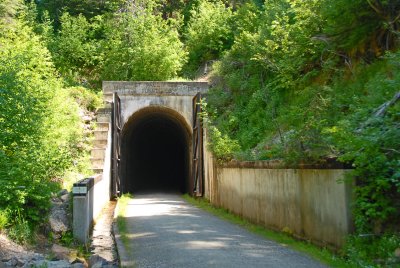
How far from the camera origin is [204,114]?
1752 centimetres

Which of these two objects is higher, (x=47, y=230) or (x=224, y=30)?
(x=224, y=30)

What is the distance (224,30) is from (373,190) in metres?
19.6

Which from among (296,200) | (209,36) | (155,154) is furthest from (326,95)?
(155,154)

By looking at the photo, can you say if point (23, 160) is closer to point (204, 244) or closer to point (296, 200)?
point (204, 244)

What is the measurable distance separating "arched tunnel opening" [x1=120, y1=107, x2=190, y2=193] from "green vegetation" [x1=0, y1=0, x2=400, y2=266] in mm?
2785

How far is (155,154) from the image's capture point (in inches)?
1404

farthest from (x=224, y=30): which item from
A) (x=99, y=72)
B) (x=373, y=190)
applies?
(x=373, y=190)

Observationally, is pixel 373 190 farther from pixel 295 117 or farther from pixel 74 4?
pixel 74 4

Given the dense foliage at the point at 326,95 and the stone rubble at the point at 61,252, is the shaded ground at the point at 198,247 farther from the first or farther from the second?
the dense foliage at the point at 326,95

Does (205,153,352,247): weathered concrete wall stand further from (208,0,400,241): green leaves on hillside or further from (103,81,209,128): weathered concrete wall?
(103,81,209,128): weathered concrete wall

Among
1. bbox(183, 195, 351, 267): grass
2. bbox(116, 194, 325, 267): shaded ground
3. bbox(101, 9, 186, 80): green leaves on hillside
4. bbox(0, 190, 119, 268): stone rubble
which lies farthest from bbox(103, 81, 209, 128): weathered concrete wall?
bbox(0, 190, 119, 268): stone rubble

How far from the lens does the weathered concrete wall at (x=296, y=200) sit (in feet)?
22.9

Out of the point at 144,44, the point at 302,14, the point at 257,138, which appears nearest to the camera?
the point at 302,14

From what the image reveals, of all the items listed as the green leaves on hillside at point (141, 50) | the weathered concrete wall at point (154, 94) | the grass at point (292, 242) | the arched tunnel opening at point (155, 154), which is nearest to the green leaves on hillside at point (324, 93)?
the grass at point (292, 242)
